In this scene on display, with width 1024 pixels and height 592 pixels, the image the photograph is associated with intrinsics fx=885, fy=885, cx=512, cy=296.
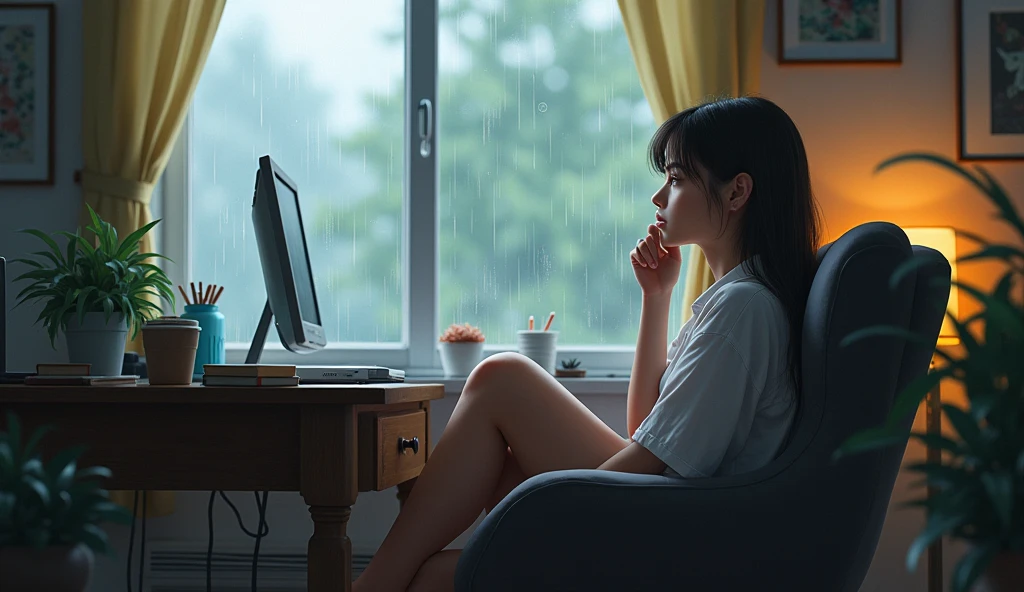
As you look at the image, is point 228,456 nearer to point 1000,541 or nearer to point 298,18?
point 1000,541

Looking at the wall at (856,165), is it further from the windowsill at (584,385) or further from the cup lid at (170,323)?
the cup lid at (170,323)

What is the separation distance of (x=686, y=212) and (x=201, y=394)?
0.85 m

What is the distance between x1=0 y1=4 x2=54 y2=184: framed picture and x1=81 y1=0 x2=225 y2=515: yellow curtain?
0.16 m

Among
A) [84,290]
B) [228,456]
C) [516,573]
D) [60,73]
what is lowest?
[516,573]

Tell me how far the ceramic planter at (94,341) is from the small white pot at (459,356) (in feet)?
3.23

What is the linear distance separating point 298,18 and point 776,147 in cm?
184

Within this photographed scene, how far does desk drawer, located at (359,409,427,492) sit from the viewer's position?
1439mm

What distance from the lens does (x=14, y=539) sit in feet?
2.55

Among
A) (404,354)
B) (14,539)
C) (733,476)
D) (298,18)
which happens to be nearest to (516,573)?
(733,476)

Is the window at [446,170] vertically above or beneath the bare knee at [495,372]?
above

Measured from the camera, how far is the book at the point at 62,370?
152cm

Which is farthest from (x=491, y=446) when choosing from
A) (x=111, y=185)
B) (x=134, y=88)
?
(x=134, y=88)

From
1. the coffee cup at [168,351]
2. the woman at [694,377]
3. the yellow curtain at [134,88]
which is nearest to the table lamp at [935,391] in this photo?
the woman at [694,377]

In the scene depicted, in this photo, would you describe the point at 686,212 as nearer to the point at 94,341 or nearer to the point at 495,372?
the point at 495,372
